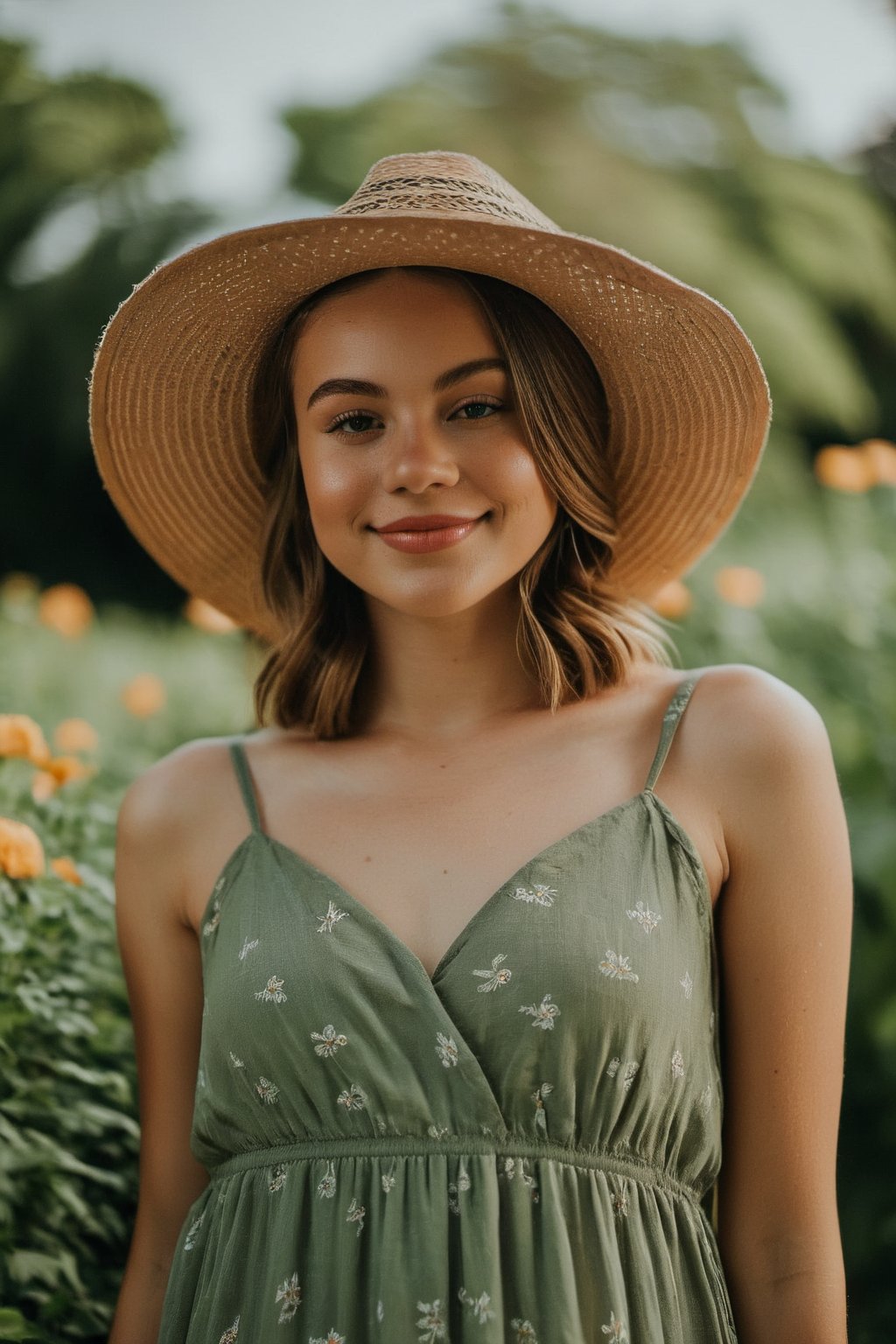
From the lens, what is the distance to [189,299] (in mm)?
2035

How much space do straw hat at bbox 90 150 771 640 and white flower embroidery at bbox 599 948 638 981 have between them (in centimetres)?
76

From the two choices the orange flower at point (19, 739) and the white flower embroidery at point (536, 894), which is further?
the orange flower at point (19, 739)

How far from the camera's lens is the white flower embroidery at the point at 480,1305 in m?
1.61

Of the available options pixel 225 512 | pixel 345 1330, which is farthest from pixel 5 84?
pixel 345 1330

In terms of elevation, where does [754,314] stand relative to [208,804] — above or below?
above

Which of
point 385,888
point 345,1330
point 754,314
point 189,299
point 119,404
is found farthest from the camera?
point 754,314

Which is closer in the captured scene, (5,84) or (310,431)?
(310,431)

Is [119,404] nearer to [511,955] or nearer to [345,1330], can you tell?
[511,955]

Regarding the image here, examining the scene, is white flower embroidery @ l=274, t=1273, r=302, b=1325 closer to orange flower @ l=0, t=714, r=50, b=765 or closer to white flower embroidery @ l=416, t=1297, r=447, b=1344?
white flower embroidery @ l=416, t=1297, r=447, b=1344

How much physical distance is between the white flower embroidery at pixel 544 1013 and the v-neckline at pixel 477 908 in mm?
131

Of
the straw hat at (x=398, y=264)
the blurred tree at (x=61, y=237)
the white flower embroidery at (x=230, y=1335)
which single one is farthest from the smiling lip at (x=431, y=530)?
the blurred tree at (x=61, y=237)

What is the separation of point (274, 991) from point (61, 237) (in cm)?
531

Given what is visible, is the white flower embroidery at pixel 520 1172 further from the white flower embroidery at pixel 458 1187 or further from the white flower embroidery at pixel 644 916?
the white flower embroidery at pixel 644 916

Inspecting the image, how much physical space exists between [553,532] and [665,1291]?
1.09 metres
